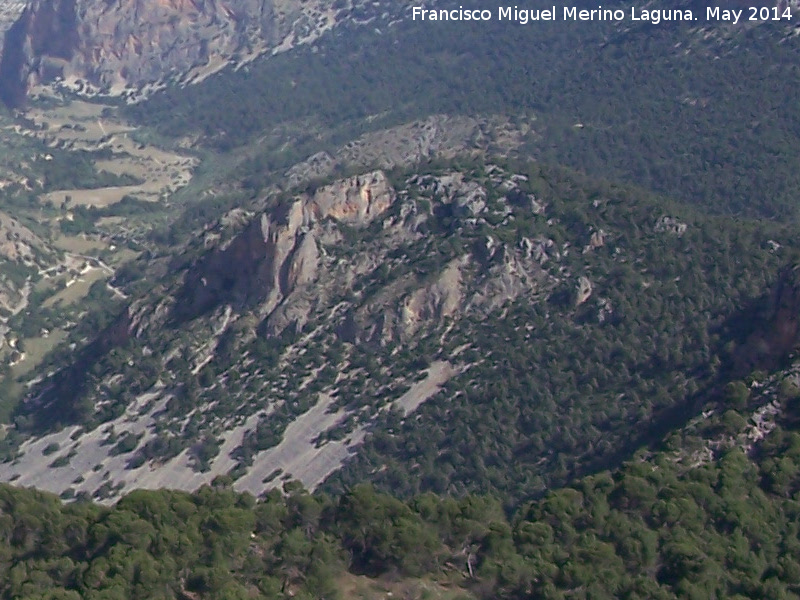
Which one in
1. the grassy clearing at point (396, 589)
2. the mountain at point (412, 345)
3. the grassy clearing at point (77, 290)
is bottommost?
the grassy clearing at point (77, 290)

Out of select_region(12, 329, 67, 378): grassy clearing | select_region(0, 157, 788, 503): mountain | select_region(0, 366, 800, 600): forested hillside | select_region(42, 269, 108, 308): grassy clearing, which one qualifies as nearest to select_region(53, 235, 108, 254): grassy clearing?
select_region(42, 269, 108, 308): grassy clearing

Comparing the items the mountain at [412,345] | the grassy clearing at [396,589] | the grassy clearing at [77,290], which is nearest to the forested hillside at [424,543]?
the grassy clearing at [396,589]

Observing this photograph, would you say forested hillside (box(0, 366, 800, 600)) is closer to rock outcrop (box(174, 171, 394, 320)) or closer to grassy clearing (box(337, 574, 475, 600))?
grassy clearing (box(337, 574, 475, 600))

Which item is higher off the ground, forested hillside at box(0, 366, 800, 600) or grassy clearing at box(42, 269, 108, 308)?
forested hillside at box(0, 366, 800, 600)

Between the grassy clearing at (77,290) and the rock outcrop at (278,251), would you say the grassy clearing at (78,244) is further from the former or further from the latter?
the rock outcrop at (278,251)

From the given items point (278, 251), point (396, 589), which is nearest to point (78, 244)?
point (278, 251)

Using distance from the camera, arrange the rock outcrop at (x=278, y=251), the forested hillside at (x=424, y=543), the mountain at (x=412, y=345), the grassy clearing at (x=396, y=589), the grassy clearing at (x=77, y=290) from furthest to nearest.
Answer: the grassy clearing at (x=77, y=290) → the rock outcrop at (x=278, y=251) → the mountain at (x=412, y=345) → the grassy clearing at (x=396, y=589) → the forested hillside at (x=424, y=543)

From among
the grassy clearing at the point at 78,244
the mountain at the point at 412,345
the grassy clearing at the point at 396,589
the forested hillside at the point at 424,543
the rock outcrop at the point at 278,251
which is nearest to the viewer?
the forested hillside at the point at 424,543

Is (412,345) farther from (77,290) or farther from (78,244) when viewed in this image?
(78,244)

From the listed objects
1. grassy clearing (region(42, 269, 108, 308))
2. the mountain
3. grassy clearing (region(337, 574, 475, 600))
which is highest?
grassy clearing (region(337, 574, 475, 600))

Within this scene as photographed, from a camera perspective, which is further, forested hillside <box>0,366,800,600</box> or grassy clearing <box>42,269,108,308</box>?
grassy clearing <box>42,269,108,308</box>

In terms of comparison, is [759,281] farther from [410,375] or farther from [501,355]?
[410,375]

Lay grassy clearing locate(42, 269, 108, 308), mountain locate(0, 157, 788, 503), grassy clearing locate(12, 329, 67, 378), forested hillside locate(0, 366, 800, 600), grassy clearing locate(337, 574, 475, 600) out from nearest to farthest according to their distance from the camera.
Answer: forested hillside locate(0, 366, 800, 600), grassy clearing locate(337, 574, 475, 600), mountain locate(0, 157, 788, 503), grassy clearing locate(12, 329, 67, 378), grassy clearing locate(42, 269, 108, 308)
